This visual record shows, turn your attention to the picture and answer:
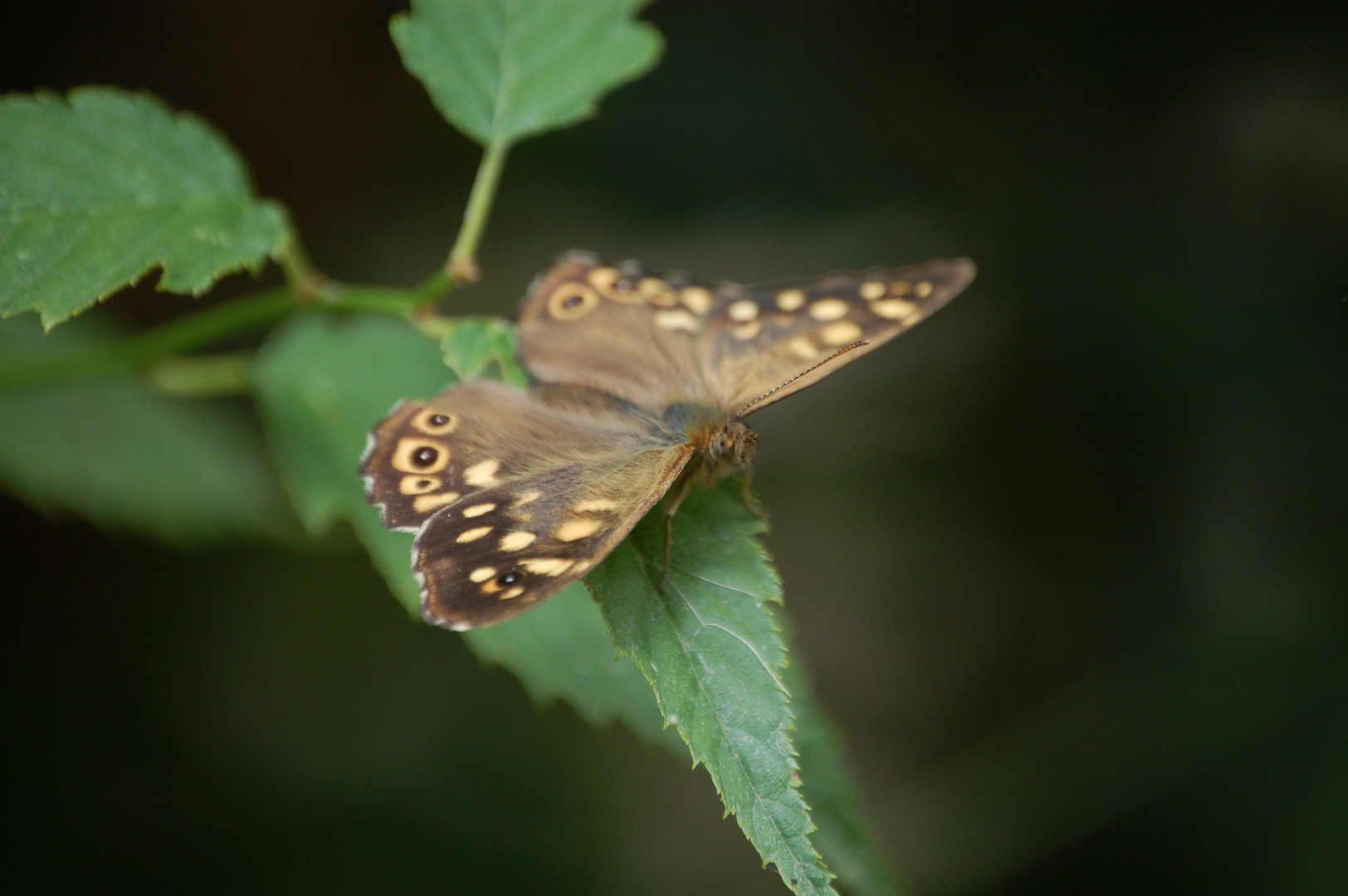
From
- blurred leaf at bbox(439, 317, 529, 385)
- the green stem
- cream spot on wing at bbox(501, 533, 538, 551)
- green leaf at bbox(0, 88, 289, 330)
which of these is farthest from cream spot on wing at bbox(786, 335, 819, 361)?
green leaf at bbox(0, 88, 289, 330)

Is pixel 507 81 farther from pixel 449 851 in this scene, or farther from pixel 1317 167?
pixel 1317 167

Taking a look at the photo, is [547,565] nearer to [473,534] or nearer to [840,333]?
[473,534]

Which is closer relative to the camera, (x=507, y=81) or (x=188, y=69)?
(x=507, y=81)

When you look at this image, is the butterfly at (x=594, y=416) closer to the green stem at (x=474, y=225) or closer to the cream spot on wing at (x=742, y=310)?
the cream spot on wing at (x=742, y=310)

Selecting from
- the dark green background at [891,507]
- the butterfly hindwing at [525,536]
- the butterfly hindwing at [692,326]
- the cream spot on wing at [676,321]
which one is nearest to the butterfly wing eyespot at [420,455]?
the butterfly hindwing at [525,536]

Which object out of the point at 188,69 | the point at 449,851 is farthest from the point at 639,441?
the point at 188,69

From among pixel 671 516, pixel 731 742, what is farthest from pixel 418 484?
pixel 731 742
